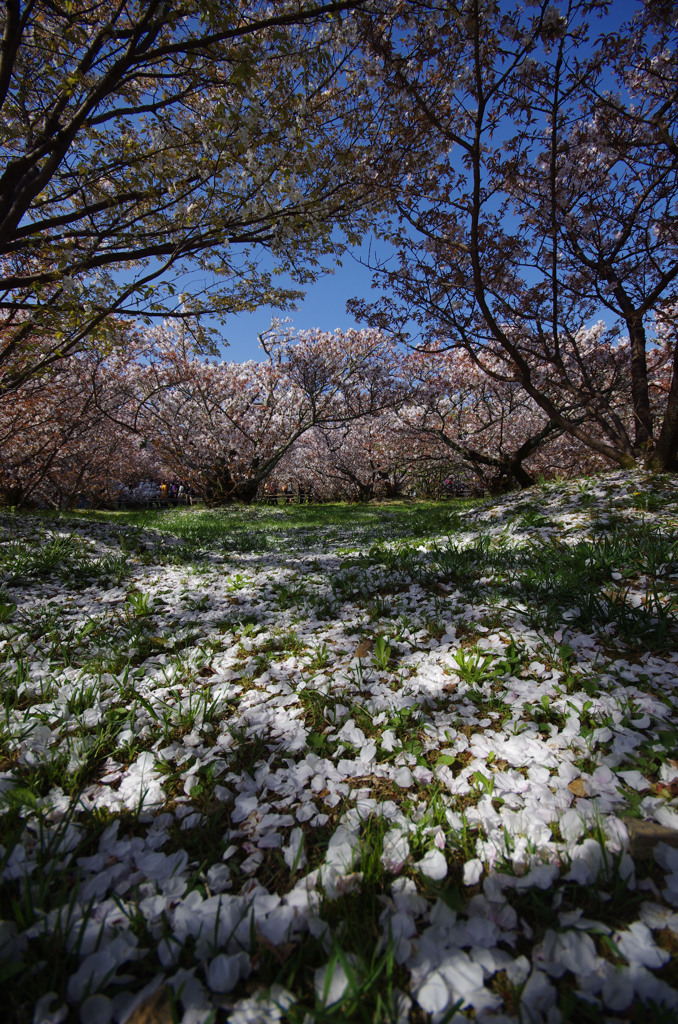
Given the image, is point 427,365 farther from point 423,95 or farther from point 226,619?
point 226,619

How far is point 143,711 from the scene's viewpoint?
8.01ft

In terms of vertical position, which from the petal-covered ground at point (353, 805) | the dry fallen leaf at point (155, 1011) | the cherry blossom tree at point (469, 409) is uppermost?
the cherry blossom tree at point (469, 409)

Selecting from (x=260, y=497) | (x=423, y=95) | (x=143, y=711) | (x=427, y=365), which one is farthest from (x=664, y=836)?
(x=260, y=497)

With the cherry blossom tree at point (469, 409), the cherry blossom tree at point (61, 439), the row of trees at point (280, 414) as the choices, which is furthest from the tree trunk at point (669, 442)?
the cherry blossom tree at point (61, 439)

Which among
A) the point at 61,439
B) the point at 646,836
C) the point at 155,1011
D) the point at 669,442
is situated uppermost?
the point at 61,439

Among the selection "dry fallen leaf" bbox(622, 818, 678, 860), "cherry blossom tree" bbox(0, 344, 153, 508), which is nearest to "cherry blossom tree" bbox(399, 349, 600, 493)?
"cherry blossom tree" bbox(0, 344, 153, 508)

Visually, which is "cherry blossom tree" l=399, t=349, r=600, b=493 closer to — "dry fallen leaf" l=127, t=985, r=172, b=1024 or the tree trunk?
the tree trunk

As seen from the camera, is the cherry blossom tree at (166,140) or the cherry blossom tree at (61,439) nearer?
the cherry blossom tree at (166,140)

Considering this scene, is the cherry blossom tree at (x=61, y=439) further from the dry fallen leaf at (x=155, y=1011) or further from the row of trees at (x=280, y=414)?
the dry fallen leaf at (x=155, y=1011)

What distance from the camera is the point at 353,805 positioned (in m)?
1.76

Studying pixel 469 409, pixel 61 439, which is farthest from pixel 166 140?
pixel 469 409

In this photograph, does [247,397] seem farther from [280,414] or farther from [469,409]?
[469,409]

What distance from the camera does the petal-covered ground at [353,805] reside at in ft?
3.70

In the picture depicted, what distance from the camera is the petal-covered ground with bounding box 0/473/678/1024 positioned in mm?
1128
